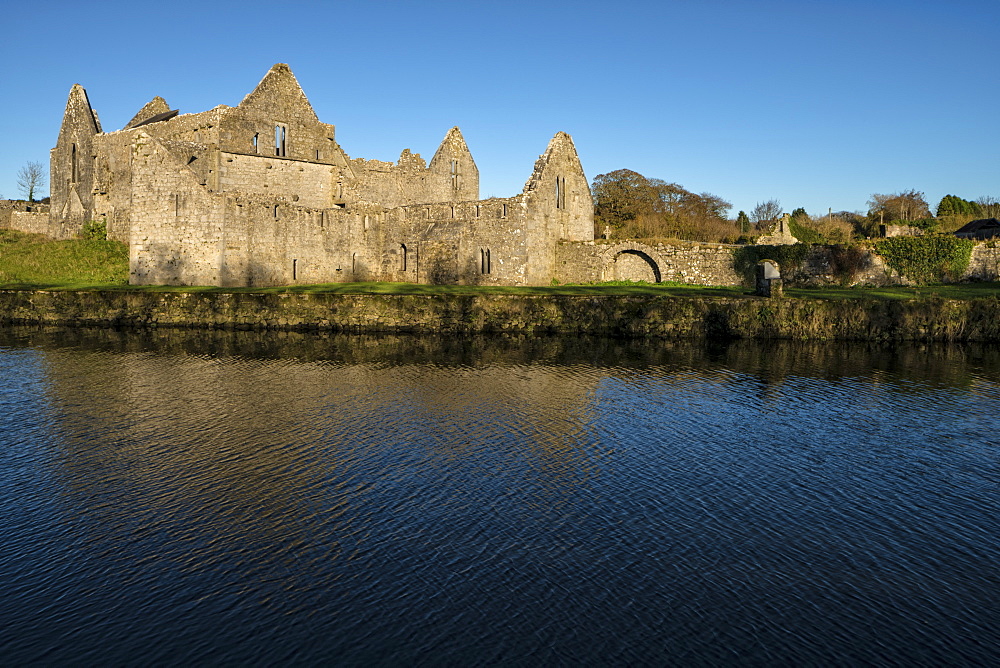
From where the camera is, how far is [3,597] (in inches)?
308

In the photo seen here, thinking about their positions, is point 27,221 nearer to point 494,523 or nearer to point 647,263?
point 647,263

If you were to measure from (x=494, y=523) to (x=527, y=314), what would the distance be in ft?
68.1

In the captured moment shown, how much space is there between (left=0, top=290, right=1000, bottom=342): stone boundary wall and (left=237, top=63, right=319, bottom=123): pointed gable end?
15816mm

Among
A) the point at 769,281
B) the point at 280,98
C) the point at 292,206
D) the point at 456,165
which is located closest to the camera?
the point at 769,281

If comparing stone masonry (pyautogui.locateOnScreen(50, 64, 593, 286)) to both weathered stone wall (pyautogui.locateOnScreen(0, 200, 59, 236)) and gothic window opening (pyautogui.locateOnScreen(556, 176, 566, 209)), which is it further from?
weathered stone wall (pyautogui.locateOnScreen(0, 200, 59, 236))

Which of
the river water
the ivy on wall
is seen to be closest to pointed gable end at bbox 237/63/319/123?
the river water

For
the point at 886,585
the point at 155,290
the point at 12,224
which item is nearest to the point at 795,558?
the point at 886,585

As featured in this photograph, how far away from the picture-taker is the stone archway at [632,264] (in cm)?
3959

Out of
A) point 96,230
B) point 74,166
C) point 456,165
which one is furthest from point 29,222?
point 456,165

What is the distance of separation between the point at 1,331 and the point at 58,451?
21.0 meters

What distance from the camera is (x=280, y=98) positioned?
4350cm

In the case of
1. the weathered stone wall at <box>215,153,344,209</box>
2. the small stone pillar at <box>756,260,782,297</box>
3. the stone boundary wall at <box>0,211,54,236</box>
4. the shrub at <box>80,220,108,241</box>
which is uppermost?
the weathered stone wall at <box>215,153,344,209</box>

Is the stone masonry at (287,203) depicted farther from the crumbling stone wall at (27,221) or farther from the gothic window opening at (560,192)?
the crumbling stone wall at (27,221)

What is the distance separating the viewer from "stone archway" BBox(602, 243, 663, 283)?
1559 inches
